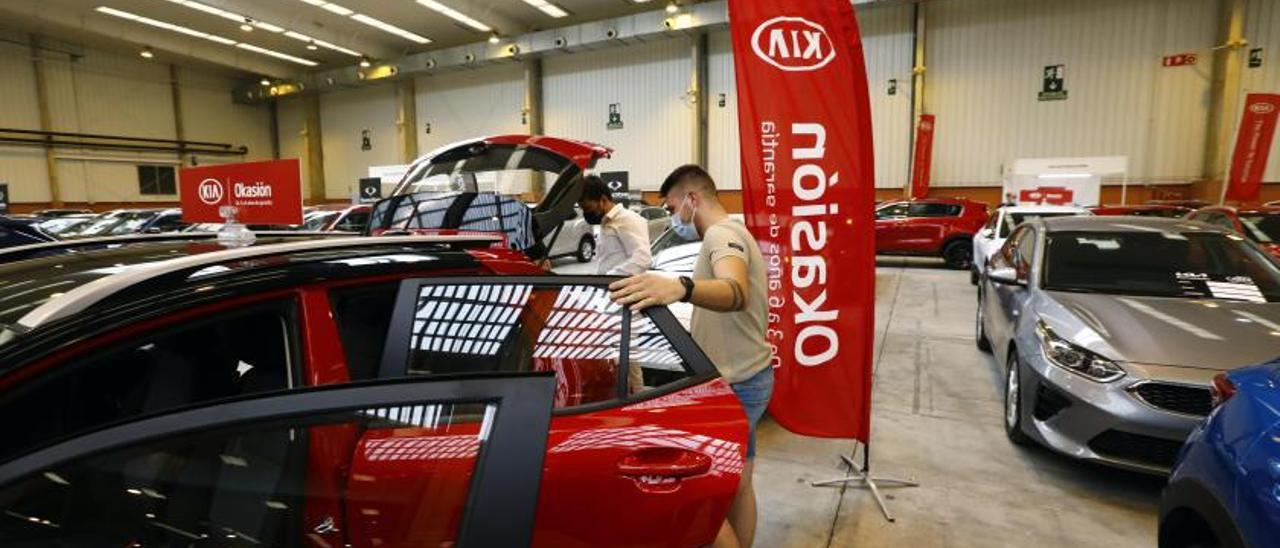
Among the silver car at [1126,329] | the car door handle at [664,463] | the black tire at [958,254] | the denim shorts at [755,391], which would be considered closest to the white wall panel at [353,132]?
the black tire at [958,254]

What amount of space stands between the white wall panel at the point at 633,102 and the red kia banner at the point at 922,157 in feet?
19.1

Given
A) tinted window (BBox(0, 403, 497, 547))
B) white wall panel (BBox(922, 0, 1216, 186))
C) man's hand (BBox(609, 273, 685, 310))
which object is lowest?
tinted window (BBox(0, 403, 497, 547))

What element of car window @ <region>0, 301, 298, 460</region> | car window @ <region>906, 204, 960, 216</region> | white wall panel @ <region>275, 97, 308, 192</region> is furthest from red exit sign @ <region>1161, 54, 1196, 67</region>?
white wall panel @ <region>275, 97, 308, 192</region>

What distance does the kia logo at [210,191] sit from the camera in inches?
185

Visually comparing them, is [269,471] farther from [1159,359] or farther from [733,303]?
[1159,359]

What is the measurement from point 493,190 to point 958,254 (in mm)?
9232

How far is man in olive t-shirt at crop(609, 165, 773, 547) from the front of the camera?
194cm

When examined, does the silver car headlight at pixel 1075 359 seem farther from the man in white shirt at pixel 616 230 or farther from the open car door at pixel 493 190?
the open car door at pixel 493 190

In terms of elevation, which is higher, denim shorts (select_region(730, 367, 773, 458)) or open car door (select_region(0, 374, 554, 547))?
open car door (select_region(0, 374, 554, 547))

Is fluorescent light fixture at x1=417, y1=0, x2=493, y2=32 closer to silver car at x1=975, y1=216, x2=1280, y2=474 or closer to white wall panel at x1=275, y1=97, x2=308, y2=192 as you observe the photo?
white wall panel at x1=275, y1=97, x2=308, y2=192

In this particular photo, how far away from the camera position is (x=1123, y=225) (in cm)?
395

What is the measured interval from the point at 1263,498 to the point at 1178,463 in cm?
46

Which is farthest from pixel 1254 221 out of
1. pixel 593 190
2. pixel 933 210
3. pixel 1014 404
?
pixel 593 190

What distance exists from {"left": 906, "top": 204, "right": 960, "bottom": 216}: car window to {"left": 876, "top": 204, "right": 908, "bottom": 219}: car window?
0.44 ft
